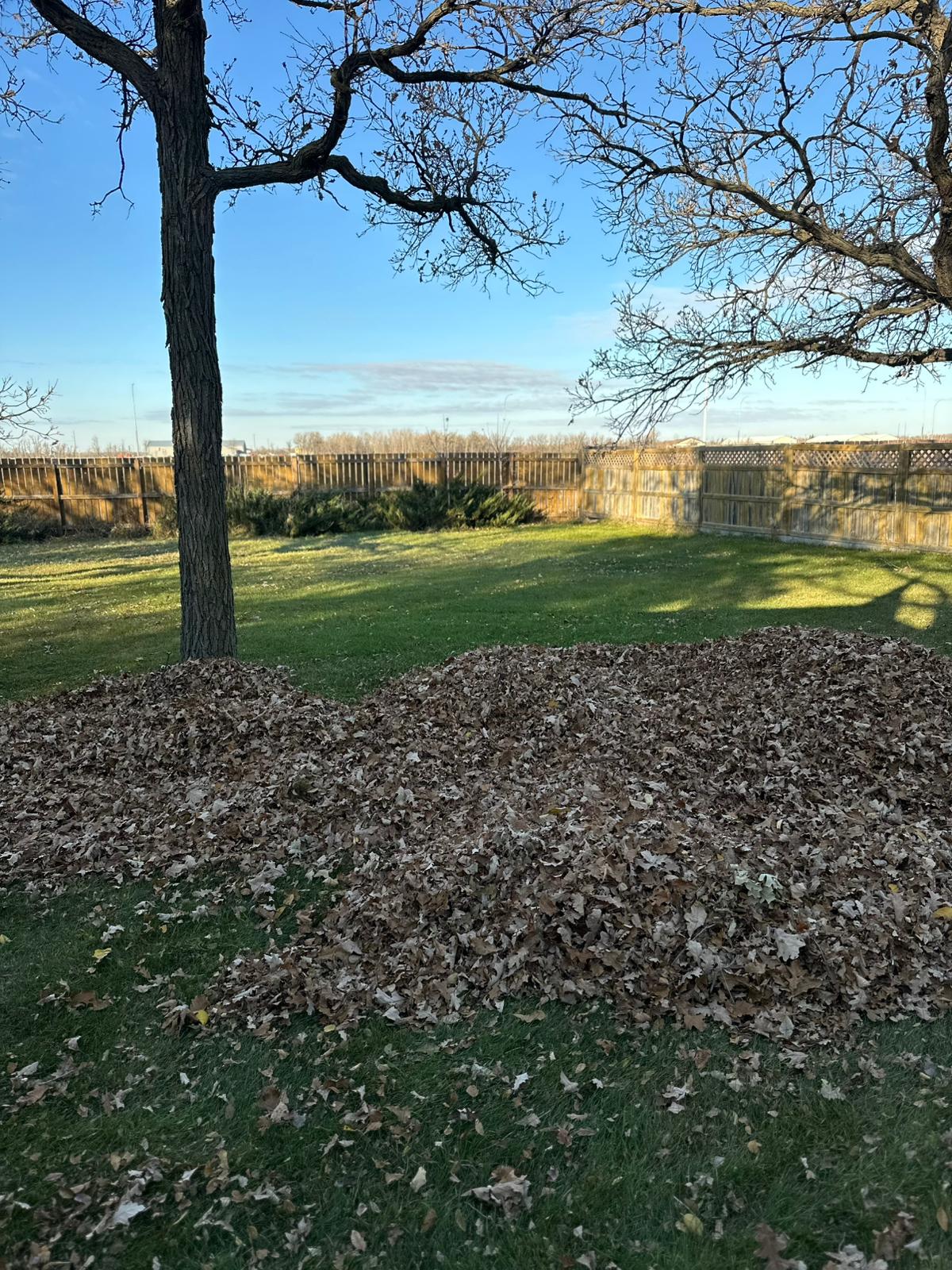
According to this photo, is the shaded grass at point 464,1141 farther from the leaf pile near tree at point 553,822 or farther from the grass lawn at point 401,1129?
the leaf pile near tree at point 553,822

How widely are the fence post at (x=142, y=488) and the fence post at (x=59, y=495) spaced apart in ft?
5.71

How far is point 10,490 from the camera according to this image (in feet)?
69.7

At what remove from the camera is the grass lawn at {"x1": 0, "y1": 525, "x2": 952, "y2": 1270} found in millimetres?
2148

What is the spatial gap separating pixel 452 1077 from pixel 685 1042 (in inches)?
29.2

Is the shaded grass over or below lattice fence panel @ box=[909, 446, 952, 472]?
below

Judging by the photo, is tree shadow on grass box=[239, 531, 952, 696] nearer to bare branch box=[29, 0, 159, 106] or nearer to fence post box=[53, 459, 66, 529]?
bare branch box=[29, 0, 159, 106]

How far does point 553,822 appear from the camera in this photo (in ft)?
12.7

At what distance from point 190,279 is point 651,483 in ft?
51.7

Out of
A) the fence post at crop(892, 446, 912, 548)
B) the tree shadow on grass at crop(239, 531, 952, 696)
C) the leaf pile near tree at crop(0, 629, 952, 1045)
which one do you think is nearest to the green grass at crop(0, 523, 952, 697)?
the tree shadow on grass at crop(239, 531, 952, 696)

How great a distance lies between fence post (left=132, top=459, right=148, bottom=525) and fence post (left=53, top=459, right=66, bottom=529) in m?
1.74

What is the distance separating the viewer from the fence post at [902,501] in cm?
1449

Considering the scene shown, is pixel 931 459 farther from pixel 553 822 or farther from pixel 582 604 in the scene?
pixel 553 822

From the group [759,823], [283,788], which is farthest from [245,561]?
[759,823]

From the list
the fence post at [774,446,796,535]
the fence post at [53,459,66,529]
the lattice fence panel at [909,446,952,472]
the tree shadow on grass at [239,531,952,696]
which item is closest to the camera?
the tree shadow on grass at [239,531,952,696]
